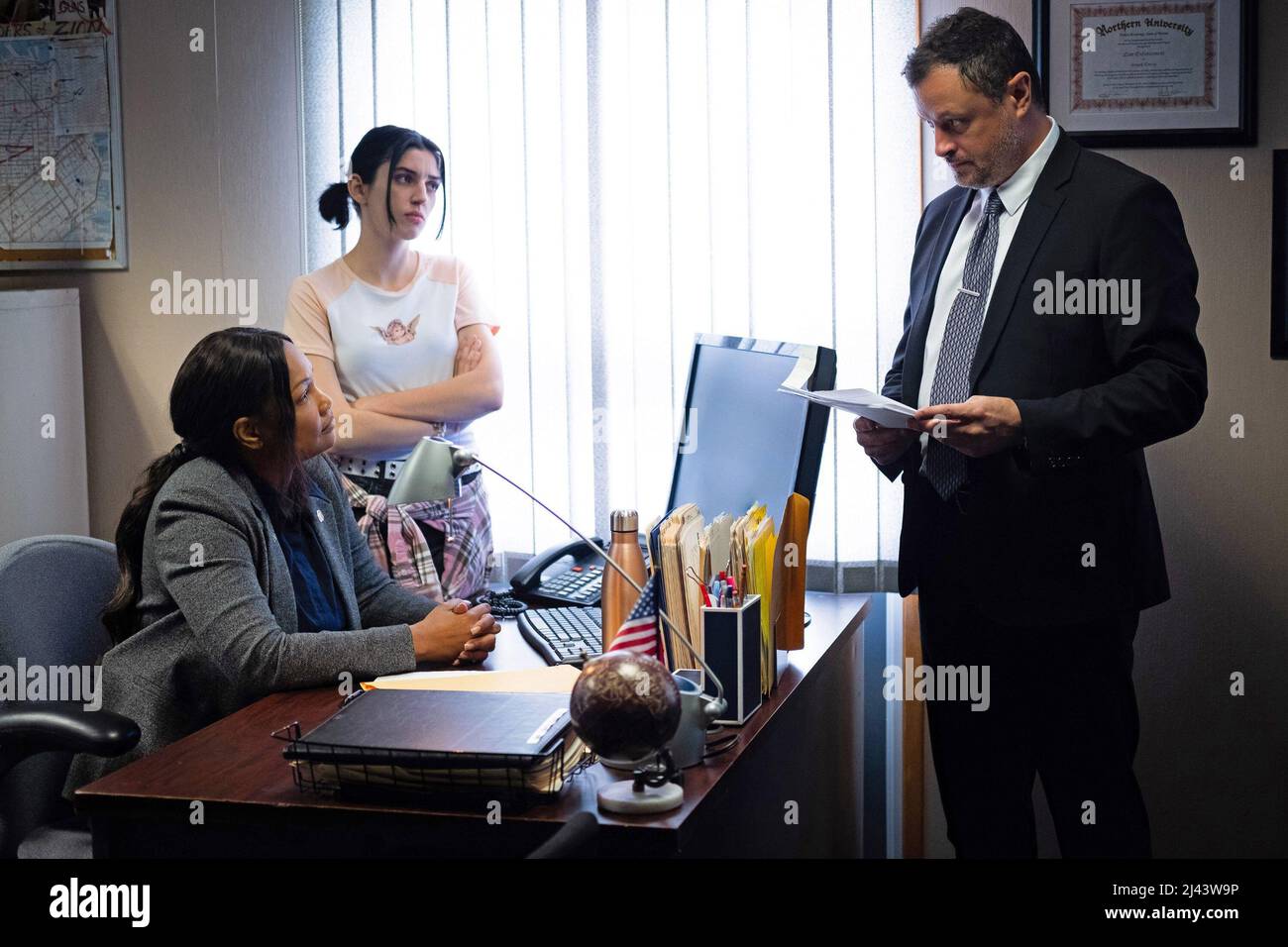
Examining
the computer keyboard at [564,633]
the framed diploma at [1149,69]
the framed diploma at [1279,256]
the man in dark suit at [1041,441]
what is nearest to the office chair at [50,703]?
the computer keyboard at [564,633]

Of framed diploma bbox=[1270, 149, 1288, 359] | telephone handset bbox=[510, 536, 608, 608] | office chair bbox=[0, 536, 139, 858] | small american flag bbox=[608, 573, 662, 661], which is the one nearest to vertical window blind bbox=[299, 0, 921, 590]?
telephone handset bbox=[510, 536, 608, 608]

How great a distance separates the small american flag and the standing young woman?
1015 millimetres

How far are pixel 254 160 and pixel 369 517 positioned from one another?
1.34 metres

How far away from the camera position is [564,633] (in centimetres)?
212

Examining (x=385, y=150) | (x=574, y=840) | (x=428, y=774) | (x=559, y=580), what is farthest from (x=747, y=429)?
(x=385, y=150)

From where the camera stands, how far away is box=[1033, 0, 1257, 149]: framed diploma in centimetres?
270

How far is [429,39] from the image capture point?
10.4 ft

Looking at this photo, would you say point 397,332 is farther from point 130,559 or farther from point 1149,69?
point 1149,69

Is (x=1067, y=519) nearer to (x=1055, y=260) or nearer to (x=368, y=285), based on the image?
(x=1055, y=260)

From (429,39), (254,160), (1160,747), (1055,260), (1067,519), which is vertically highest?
(429,39)

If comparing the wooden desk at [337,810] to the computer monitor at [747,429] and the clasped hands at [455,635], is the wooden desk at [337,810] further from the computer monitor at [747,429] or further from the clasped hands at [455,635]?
the computer monitor at [747,429]

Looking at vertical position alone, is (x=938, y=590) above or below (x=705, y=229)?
below

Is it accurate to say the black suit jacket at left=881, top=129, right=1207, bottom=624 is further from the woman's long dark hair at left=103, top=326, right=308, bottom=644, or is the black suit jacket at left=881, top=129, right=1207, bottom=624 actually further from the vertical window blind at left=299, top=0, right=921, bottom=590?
the woman's long dark hair at left=103, top=326, right=308, bottom=644

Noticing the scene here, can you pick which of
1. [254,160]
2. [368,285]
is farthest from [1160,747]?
[254,160]
